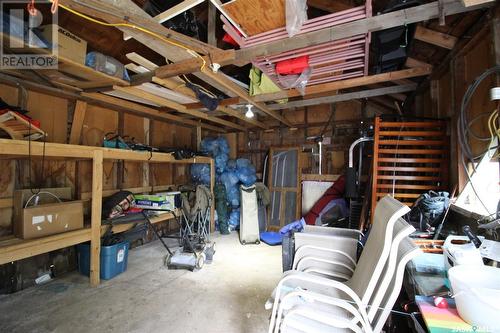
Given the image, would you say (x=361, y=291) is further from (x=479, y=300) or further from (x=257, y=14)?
(x=257, y=14)

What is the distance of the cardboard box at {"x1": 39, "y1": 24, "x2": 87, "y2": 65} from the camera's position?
1.72 m

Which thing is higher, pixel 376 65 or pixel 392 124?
pixel 376 65

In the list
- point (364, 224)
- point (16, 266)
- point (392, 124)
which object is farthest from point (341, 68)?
point (16, 266)

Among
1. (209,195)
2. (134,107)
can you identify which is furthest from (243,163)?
(134,107)

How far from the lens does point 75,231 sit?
7.59 feet

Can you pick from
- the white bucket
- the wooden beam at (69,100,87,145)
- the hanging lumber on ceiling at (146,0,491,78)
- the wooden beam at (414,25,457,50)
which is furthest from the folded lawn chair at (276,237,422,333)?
the wooden beam at (69,100,87,145)

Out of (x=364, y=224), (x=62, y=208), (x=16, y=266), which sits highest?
(x=62, y=208)

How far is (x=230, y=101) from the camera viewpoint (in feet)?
9.68

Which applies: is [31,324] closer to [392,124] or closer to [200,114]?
[200,114]

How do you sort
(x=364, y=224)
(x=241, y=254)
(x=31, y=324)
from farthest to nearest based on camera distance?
(x=241, y=254)
(x=364, y=224)
(x=31, y=324)

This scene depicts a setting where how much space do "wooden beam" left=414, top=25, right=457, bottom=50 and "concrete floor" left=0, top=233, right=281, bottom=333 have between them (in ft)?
9.02

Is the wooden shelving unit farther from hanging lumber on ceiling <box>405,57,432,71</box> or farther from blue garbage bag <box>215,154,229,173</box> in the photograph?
hanging lumber on ceiling <box>405,57,432,71</box>

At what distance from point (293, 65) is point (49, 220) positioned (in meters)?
2.68

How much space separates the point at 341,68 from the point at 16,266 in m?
3.76
